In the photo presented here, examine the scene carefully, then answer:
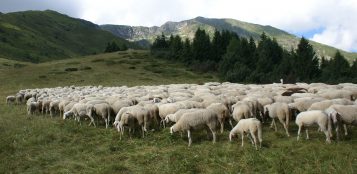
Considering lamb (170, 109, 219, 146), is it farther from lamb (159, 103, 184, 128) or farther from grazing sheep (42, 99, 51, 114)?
grazing sheep (42, 99, 51, 114)

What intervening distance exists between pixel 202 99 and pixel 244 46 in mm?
65986

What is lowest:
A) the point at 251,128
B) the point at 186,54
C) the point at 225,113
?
the point at 251,128

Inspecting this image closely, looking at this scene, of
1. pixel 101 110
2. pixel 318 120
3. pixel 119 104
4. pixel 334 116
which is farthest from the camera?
pixel 119 104

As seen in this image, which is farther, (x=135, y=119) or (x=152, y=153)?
(x=135, y=119)

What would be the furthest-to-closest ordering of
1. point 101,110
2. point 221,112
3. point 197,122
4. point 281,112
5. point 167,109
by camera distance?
point 101,110 → point 167,109 → point 221,112 → point 281,112 → point 197,122

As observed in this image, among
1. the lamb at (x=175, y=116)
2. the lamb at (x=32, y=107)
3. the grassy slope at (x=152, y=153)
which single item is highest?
the lamb at (x=175, y=116)

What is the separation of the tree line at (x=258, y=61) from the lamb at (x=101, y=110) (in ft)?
165

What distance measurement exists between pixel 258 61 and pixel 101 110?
63.0 meters

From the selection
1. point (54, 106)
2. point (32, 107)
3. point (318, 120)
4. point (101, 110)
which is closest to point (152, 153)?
point (318, 120)

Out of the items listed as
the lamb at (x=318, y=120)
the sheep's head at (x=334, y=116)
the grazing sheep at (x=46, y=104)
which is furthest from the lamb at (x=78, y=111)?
the sheep's head at (x=334, y=116)

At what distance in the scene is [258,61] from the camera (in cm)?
8156

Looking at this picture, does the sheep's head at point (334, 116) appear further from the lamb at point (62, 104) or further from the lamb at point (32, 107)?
the lamb at point (32, 107)

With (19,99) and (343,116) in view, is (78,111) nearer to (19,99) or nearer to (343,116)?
(343,116)

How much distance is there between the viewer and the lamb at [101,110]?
2286 centimetres
